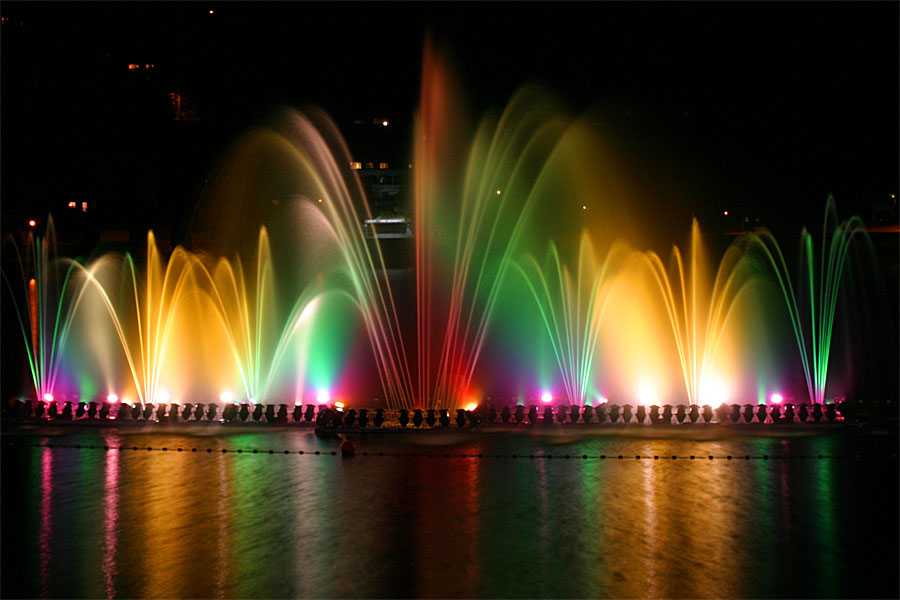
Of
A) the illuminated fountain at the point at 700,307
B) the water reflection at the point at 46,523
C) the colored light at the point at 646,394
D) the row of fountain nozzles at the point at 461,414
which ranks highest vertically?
the illuminated fountain at the point at 700,307

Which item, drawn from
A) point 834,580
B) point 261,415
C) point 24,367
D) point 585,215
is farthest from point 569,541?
point 585,215

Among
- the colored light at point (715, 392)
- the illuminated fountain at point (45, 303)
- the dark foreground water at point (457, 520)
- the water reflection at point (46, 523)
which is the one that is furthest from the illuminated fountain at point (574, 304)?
the illuminated fountain at point (45, 303)

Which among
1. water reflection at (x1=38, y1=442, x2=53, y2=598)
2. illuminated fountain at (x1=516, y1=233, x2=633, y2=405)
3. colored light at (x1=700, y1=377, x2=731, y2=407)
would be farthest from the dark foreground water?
illuminated fountain at (x1=516, y1=233, x2=633, y2=405)

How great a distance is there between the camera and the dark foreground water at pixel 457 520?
9.99m

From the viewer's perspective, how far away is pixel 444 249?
159ft

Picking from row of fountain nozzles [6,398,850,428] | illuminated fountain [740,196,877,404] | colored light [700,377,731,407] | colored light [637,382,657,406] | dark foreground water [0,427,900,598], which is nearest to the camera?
dark foreground water [0,427,900,598]

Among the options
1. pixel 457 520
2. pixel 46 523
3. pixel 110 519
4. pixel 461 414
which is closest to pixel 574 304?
pixel 461 414

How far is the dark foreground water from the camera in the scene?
9.99 metres

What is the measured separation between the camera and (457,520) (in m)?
12.6

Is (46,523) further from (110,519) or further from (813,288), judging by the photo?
(813,288)

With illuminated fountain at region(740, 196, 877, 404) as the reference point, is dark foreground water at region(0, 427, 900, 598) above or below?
Result: below

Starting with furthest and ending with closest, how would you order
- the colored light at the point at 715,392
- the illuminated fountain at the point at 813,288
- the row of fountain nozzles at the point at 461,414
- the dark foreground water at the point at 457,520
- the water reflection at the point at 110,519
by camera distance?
the illuminated fountain at the point at 813,288 < the colored light at the point at 715,392 < the row of fountain nozzles at the point at 461,414 < the water reflection at the point at 110,519 < the dark foreground water at the point at 457,520

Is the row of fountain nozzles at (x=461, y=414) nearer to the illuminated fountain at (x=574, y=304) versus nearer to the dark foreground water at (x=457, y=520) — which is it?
the dark foreground water at (x=457, y=520)

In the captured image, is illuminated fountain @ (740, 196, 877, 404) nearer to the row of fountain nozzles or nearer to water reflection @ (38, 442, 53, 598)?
the row of fountain nozzles
